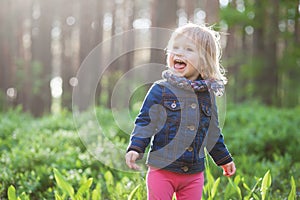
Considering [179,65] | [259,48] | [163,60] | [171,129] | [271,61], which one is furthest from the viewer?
[259,48]

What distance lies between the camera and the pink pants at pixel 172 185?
275cm

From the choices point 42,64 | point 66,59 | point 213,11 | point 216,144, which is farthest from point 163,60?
point 66,59

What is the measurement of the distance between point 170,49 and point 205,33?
244 mm

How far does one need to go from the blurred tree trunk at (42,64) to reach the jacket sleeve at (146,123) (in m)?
17.6

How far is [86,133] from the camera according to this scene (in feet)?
23.2

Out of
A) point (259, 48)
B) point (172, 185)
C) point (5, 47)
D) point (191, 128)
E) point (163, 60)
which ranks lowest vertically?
point (5, 47)

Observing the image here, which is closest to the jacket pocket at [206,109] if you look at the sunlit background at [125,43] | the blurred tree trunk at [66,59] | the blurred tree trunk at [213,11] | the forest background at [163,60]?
the forest background at [163,60]

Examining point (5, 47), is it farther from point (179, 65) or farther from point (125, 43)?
point (179, 65)

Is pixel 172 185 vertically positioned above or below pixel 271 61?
above

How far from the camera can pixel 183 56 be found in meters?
2.82

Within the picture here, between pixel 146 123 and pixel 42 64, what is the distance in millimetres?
18608

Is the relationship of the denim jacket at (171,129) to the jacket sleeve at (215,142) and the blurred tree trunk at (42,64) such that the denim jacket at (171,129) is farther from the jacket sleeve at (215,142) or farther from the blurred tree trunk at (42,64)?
the blurred tree trunk at (42,64)

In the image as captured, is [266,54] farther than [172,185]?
Yes

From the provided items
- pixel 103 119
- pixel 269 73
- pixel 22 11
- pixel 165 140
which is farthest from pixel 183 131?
pixel 22 11
